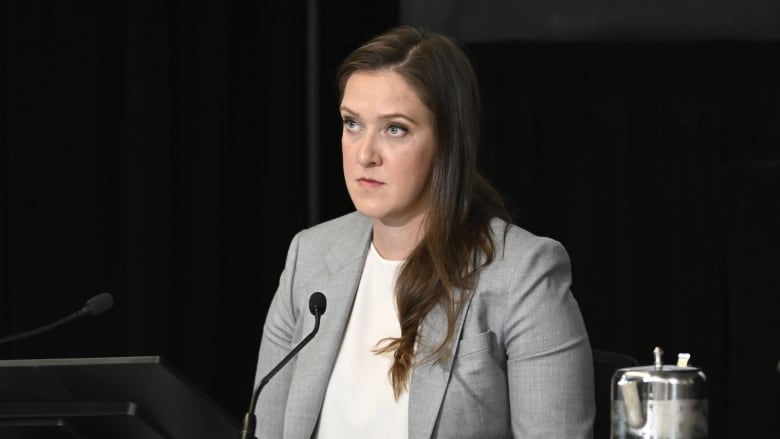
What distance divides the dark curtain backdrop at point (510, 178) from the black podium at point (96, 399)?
1.55 m

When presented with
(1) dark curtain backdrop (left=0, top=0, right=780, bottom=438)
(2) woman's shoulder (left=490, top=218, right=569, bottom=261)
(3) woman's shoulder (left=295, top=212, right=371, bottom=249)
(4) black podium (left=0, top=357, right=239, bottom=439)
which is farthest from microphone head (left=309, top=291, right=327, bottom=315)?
(1) dark curtain backdrop (left=0, top=0, right=780, bottom=438)

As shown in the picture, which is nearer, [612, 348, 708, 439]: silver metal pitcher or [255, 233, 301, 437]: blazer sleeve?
[612, 348, 708, 439]: silver metal pitcher

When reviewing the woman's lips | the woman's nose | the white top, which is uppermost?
the woman's nose

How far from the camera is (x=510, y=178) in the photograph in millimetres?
3625

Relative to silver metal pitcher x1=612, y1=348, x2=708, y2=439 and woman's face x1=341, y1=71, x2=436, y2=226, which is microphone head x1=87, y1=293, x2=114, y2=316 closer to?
woman's face x1=341, y1=71, x2=436, y2=226

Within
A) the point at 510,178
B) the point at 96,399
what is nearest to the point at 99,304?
the point at 96,399

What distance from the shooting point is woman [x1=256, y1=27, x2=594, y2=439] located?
6.82 feet

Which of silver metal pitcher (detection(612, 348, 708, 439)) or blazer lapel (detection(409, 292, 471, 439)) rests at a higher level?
silver metal pitcher (detection(612, 348, 708, 439))

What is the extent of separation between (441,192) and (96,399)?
2.55 ft

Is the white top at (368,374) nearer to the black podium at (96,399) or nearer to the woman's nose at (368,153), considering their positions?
the woman's nose at (368,153)

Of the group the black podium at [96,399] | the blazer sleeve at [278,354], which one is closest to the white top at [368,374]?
the blazer sleeve at [278,354]

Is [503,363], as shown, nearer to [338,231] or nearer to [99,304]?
[338,231]

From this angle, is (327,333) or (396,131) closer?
(396,131)

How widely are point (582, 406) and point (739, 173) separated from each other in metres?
1.64
